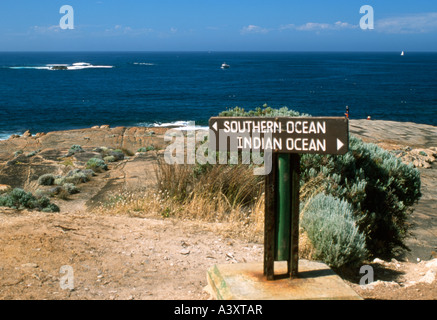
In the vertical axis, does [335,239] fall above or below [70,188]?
above

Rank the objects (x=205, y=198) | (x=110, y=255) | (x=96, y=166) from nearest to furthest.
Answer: (x=110, y=255)
(x=205, y=198)
(x=96, y=166)

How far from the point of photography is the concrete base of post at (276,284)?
3.92 meters

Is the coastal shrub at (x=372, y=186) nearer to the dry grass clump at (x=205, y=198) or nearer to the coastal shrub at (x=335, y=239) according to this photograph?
the dry grass clump at (x=205, y=198)

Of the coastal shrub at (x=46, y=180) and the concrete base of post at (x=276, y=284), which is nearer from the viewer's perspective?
the concrete base of post at (x=276, y=284)

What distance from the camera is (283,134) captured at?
4098mm

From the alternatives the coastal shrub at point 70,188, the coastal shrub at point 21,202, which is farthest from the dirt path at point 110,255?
the coastal shrub at point 70,188

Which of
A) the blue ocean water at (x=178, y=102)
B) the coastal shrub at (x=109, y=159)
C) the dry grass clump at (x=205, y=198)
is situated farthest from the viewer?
the blue ocean water at (x=178, y=102)

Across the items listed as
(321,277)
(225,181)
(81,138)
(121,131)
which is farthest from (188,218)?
(121,131)

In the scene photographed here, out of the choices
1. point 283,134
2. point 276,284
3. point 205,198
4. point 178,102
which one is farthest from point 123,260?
point 178,102

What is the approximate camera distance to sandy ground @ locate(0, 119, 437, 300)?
4.53m

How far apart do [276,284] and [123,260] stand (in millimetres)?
2096

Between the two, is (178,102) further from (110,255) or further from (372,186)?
(110,255)

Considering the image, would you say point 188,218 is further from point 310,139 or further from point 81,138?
point 81,138

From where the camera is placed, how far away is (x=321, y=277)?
4332 millimetres
